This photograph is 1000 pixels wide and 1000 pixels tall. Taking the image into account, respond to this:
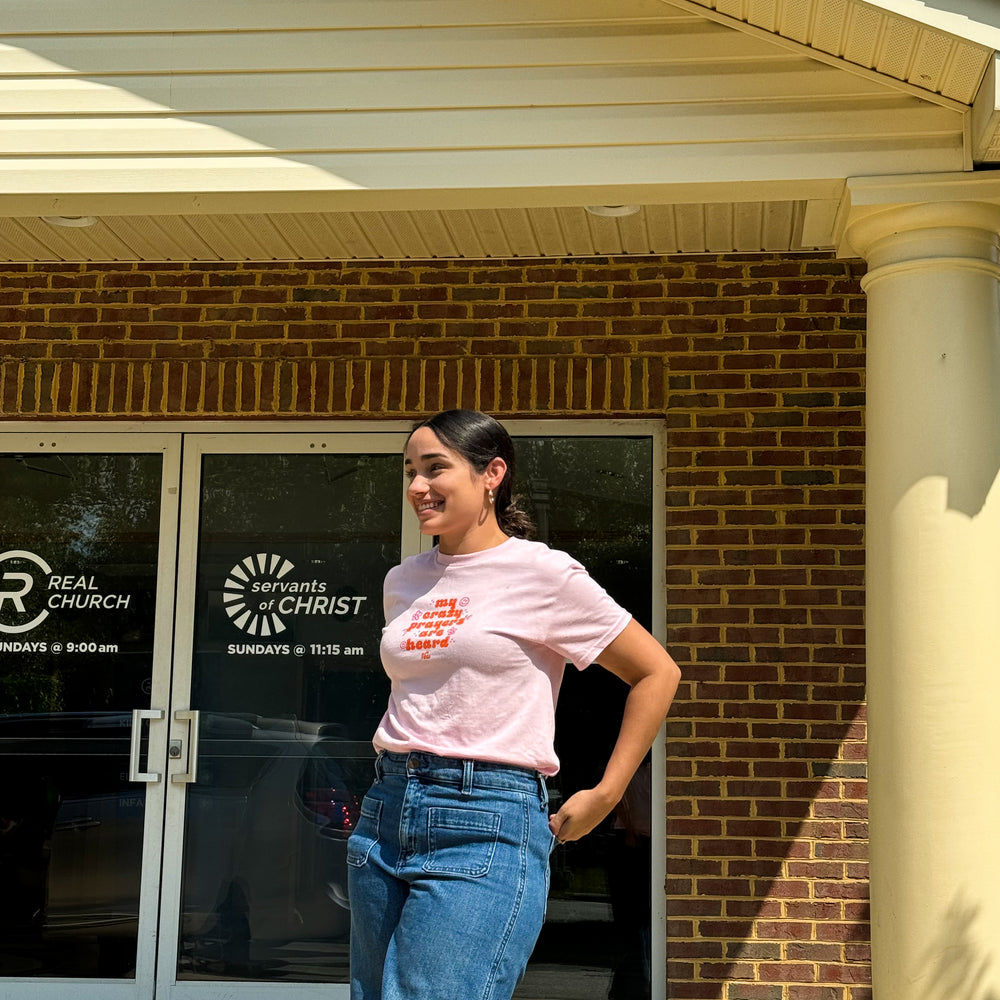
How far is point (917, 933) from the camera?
3623mm

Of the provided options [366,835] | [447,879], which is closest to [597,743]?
[366,835]

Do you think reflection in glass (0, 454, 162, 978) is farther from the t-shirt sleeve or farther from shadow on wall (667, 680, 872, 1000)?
the t-shirt sleeve

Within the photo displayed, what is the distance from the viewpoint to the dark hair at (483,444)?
9.50 feet

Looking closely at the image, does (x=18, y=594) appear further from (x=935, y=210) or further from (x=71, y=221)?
(x=935, y=210)

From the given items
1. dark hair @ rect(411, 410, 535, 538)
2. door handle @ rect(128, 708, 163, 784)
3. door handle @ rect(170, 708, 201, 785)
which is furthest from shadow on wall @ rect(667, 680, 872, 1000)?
dark hair @ rect(411, 410, 535, 538)

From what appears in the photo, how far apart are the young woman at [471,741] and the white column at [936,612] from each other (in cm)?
119

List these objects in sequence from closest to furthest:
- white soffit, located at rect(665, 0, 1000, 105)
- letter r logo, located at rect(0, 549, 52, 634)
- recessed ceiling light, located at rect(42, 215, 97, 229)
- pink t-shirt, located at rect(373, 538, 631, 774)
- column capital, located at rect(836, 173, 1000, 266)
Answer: pink t-shirt, located at rect(373, 538, 631, 774) < white soffit, located at rect(665, 0, 1000, 105) < column capital, located at rect(836, 173, 1000, 266) < recessed ceiling light, located at rect(42, 215, 97, 229) < letter r logo, located at rect(0, 549, 52, 634)

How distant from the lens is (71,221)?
4703 millimetres

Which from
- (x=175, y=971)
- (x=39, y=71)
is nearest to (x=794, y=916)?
(x=175, y=971)

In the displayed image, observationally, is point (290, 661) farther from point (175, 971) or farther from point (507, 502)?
point (507, 502)

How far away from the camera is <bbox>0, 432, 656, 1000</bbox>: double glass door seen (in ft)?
18.0

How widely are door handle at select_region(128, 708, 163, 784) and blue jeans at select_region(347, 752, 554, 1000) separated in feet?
10.1

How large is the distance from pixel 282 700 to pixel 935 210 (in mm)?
3236

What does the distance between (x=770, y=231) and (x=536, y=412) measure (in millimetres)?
1235
